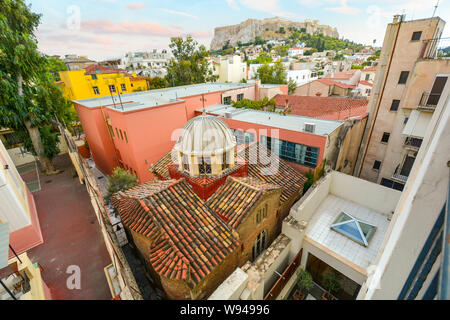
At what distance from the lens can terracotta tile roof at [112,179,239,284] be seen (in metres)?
7.30

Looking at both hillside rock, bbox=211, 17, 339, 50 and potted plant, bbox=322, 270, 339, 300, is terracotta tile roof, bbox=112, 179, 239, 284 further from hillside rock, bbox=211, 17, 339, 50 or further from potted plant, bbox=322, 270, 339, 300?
hillside rock, bbox=211, 17, 339, 50

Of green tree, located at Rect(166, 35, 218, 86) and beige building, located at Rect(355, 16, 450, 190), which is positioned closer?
beige building, located at Rect(355, 16, 450, 190)

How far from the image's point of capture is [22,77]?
1341cm

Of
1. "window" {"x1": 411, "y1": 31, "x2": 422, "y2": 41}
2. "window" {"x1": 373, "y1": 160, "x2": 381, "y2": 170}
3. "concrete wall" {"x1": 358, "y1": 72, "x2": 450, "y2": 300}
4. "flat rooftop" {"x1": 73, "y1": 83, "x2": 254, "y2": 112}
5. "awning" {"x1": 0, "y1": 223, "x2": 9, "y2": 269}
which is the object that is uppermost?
"window" {"x1": 411, "y1": 31, "x2": 422, "y2": 41}

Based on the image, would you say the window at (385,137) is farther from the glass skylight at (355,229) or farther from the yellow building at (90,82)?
the yellow building at (90,82)

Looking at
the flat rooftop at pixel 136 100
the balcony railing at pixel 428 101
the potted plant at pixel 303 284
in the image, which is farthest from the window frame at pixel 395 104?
the flat rooftop at pixel 136 100

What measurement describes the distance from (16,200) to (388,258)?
13051 mm

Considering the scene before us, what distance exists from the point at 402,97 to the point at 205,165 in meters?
15.7

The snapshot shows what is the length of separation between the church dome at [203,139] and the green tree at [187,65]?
113ft

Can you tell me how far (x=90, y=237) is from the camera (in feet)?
32.2

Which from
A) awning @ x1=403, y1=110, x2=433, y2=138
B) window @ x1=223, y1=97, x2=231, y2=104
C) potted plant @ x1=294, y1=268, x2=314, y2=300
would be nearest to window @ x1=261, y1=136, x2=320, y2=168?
awning @ x1=403, y1=110, x2=433, y2=138

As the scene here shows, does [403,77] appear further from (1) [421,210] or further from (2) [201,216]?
(1) [421,210]

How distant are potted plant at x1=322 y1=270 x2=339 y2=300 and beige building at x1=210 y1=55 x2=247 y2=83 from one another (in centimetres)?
4648
